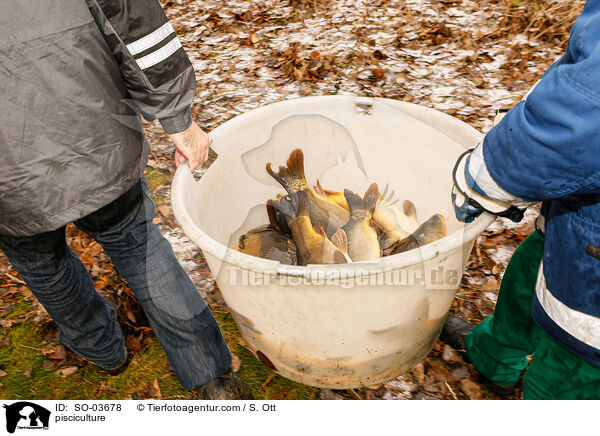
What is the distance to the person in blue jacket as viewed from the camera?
1250mm

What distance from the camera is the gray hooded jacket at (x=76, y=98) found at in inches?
57.4

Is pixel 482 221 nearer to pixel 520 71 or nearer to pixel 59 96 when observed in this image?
pixel 59 96

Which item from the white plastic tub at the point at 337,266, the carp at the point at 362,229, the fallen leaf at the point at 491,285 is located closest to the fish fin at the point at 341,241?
the carp at the point at 362,229

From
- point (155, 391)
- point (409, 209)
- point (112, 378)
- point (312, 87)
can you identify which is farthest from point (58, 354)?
point (312, 87)

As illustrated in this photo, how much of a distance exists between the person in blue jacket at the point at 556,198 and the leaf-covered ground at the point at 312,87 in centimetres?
84

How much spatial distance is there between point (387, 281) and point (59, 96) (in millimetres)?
1371

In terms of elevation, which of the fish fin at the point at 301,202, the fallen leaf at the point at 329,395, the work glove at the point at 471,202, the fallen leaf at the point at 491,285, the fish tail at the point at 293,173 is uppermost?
the work glove at the point at 471,202

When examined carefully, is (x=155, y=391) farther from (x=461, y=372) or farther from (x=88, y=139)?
(x=461, y=372)

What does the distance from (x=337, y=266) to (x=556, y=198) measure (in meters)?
0.76

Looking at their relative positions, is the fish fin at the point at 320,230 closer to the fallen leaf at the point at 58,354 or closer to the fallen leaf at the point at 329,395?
the fallen leaf at the point at 329,395

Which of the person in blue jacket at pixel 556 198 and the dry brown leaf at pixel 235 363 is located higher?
the person in blue jacket at pixel 556 198

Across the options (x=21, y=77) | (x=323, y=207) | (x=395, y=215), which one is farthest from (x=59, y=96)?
(x=395, y=215)

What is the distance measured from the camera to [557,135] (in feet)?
4.16

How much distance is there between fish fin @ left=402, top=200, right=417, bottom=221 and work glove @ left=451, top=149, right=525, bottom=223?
1021 millimetres
